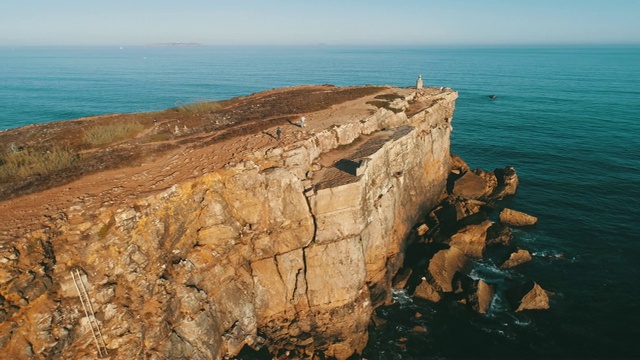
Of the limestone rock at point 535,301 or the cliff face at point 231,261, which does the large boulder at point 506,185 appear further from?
the limestone rock at point 535,301

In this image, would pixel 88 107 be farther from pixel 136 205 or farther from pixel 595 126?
pixel 595 126

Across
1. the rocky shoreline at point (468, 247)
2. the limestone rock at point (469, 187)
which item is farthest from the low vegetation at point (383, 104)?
the limestone rock at point (469, 187)

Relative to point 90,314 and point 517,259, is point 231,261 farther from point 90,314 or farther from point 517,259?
point 517,259

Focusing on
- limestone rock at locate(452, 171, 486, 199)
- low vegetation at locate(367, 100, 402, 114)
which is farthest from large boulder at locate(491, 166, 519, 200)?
low vegetation at locate(367, 100, 402, 114)

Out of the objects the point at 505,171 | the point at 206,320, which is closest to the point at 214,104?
the point at 206,320

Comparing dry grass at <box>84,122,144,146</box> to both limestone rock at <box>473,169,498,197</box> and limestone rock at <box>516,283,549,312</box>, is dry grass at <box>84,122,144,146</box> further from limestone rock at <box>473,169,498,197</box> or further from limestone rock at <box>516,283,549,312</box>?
limestone rock at <box>473,169,498,197</box>

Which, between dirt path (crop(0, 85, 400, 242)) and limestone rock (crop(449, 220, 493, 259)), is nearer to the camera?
dirt path (crop(0, 85, 400, 242))
